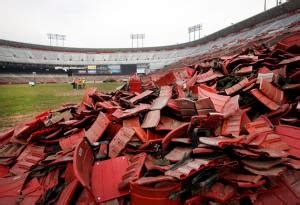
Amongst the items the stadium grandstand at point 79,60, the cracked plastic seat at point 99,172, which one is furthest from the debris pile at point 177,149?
the stadium grandstand at point 79,60

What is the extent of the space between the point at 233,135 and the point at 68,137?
3.70 m

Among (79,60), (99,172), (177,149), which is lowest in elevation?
(99,172)

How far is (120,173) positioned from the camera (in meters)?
4.56

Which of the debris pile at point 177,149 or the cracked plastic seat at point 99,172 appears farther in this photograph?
the cracked plastic seat at point 99,172

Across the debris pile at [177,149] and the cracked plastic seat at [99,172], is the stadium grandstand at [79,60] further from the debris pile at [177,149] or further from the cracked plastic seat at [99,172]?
the cracked plastic seat at [99,172]

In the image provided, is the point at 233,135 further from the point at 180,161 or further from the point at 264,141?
the point at 180,161

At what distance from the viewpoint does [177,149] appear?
463cm

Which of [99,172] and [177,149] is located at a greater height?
[177,149]

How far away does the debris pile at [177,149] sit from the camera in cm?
369

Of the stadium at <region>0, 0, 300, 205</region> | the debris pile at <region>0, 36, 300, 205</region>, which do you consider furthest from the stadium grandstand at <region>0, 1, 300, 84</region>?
the debris pile at <region>0, 36, 300, 205</region>

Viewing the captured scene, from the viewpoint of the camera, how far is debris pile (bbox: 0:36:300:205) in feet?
12.1

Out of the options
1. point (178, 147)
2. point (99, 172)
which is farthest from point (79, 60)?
point (178, 147)

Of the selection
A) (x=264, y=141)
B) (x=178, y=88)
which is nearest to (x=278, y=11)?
(x=178, y=88)

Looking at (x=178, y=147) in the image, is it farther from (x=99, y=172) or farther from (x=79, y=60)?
(x=79, y=60)
